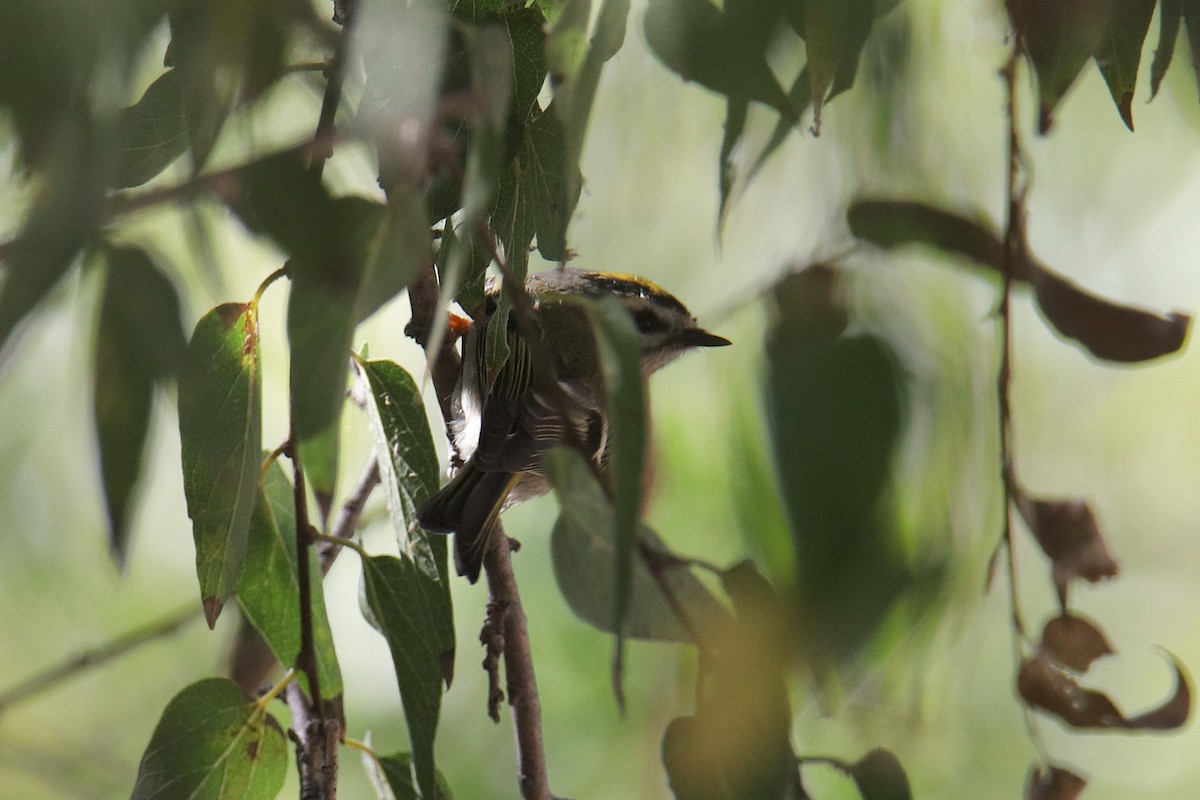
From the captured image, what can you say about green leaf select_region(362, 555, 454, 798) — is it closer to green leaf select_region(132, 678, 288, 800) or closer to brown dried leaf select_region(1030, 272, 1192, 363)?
green leaf select_region(132, 678, 288, 800)

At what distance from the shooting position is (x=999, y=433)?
58 cm

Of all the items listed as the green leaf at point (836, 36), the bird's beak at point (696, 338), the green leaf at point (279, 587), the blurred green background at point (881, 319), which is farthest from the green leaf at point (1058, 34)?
the bird's beak at point (696, 338)

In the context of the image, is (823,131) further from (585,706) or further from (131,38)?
(585,706)

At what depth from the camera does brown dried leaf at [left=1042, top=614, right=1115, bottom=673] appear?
2.15 feet

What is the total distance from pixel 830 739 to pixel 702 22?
1.18 feet

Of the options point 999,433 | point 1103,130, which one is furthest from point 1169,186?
point 999,433

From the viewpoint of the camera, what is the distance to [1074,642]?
0.66 metres

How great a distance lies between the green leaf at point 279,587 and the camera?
33.2 inches

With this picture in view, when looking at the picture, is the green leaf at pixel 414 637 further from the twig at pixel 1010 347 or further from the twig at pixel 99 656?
the twig at pixel 99 656

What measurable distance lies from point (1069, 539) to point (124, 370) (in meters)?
0.50

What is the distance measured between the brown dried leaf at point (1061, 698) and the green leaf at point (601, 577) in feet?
0.67

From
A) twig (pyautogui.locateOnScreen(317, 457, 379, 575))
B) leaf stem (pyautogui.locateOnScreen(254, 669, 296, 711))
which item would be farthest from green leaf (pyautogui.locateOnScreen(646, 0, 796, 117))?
twig (pyautogui.locateOnScreen(317, 457, 379, 575))

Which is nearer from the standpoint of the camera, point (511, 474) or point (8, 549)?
point (8, 549)

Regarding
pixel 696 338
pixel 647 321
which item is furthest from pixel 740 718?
pixel 647 321
